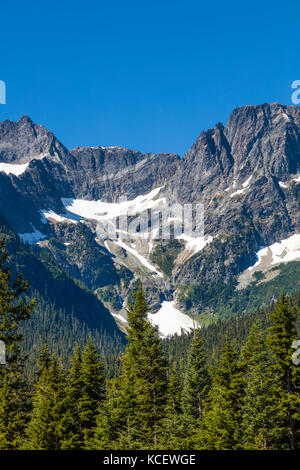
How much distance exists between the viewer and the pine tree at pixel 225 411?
Answer: 1512 inches

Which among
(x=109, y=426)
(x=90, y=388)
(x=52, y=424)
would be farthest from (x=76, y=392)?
(x=52, y=424)

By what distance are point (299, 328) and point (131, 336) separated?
112622 mm

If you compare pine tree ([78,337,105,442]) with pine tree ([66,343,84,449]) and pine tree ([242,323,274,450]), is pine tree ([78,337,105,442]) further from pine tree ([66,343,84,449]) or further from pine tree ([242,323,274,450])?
pine tree ([242,323,274,450])

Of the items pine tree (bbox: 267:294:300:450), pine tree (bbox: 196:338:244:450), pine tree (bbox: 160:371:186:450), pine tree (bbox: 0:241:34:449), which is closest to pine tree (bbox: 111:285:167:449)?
pine tree (bbox: 160:371:186:450)

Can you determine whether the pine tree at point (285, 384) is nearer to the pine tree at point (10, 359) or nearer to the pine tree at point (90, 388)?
the pine tree at point (90, 388)

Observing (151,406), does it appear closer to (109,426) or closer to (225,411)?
(109,426)

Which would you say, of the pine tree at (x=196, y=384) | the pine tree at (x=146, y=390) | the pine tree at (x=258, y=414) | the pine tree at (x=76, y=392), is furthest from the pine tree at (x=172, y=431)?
the pine tree at (x=76, y=392)

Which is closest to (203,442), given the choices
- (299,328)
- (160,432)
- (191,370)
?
(160,432)

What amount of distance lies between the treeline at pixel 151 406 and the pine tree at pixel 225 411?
7cm

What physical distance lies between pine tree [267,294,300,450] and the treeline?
0.26 ft

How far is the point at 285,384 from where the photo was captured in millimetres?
41094

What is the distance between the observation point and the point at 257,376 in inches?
1644

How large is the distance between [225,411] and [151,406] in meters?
6.81
